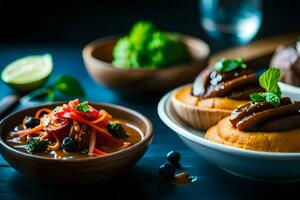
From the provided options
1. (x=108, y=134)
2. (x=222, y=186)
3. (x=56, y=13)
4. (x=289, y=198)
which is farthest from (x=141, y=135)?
(x=56, y=13)

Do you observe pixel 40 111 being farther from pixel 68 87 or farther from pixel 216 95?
pixel 216 95

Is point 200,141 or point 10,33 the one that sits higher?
point 200,141

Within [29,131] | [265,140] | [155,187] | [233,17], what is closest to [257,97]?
[265,140]

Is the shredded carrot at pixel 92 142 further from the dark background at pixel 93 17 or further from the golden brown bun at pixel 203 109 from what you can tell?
the dark background at pixel 93 17

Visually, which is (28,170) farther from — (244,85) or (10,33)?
(10,33)

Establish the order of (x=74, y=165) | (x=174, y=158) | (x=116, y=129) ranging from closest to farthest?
(x=74, y=165), (x=116, y=129), (x=174, y=158)

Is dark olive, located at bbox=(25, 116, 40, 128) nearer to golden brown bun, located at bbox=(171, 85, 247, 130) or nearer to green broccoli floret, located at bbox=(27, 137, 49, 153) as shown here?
green broccoli floret, located at bbox=(27, 137, 49, 153)

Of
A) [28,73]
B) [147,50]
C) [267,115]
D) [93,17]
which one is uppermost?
[267,115]
